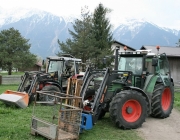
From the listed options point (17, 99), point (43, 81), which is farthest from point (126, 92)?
point (43, 81)

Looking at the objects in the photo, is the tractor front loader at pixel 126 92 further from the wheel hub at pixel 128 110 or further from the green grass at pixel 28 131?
the green grass at pixel 28 131

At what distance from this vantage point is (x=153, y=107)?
8227 mm

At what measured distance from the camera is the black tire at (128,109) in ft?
22.0

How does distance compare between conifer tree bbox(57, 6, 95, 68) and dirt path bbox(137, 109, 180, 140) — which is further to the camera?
conifer tree bbox(57, 6, 95, 68)

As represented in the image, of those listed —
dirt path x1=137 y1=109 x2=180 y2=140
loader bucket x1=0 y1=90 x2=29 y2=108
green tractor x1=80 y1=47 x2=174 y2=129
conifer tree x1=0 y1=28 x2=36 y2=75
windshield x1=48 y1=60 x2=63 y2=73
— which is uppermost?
conifer tree x1=0 y1=28 x2=36 y2=75

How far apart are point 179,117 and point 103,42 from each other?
22552mm

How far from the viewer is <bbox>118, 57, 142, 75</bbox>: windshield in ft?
27.4

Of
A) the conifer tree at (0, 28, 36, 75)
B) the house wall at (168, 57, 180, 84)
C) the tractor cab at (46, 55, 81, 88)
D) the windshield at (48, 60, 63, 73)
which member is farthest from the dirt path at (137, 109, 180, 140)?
the conifer tree at (0, 28, 36, 75)

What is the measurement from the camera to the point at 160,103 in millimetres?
8180

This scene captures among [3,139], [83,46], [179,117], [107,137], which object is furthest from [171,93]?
[83,46]

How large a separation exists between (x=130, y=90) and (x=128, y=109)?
1.69 feet

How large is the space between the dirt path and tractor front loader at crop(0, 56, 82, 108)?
3407mm

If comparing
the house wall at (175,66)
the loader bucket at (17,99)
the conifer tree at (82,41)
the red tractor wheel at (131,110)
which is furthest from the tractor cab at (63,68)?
the conifer tree at (82,41)

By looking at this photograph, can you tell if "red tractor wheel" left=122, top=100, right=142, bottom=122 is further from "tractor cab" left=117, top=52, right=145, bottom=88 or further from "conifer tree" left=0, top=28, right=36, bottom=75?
"conifer tree" left=0, top=28, right=36, bottom=75
